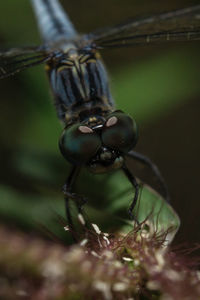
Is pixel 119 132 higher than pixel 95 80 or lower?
lower

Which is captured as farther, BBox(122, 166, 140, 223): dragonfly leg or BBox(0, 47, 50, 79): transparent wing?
BBox(0, 47, 50, 79): transparent wing

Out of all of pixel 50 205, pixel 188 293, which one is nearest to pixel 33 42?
pixel 50 205

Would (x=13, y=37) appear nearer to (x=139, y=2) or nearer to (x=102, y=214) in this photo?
(x=139, y=2)

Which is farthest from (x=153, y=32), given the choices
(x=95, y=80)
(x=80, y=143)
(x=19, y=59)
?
(x=80, y=143)

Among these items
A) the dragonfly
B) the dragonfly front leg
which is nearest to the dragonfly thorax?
the dragonfly

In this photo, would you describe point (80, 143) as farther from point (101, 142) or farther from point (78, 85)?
point (78, 85)

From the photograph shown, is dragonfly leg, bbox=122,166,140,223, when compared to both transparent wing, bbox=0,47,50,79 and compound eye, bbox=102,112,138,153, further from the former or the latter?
transparent wing, bbox=0,47,50,79

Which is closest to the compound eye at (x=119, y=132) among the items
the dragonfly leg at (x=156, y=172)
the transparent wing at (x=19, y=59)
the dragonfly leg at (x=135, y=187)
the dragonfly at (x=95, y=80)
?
the dragonfly at (x=95, y=80)
